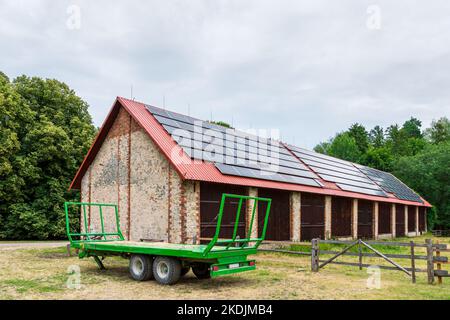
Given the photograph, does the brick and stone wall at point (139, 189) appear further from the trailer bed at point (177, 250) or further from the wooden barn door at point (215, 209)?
the trailer bed at point (177, 250)

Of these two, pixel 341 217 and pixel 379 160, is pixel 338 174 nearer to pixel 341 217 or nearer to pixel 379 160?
pixel 341 217

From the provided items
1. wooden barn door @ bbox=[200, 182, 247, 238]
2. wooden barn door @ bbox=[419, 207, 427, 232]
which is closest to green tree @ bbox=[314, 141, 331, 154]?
wooden barn door @ bbox=[419, 207, 427, 232]

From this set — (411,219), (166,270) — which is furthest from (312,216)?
(411,219)

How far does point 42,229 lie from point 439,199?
43.3 meters

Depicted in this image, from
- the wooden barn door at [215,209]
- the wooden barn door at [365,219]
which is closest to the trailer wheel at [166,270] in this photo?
the wooden barn door at [215,209]

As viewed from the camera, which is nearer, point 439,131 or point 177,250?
point 177,250

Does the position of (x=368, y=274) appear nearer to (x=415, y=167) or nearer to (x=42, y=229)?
(x=42, y=229)

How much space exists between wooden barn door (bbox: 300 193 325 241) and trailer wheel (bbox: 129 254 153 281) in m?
13.6

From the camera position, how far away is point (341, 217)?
28938 millimetres

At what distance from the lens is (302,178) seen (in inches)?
1012

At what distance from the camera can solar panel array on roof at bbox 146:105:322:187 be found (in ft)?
65.7

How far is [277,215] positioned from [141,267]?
37.9 ft

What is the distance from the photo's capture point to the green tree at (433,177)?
164 ft
